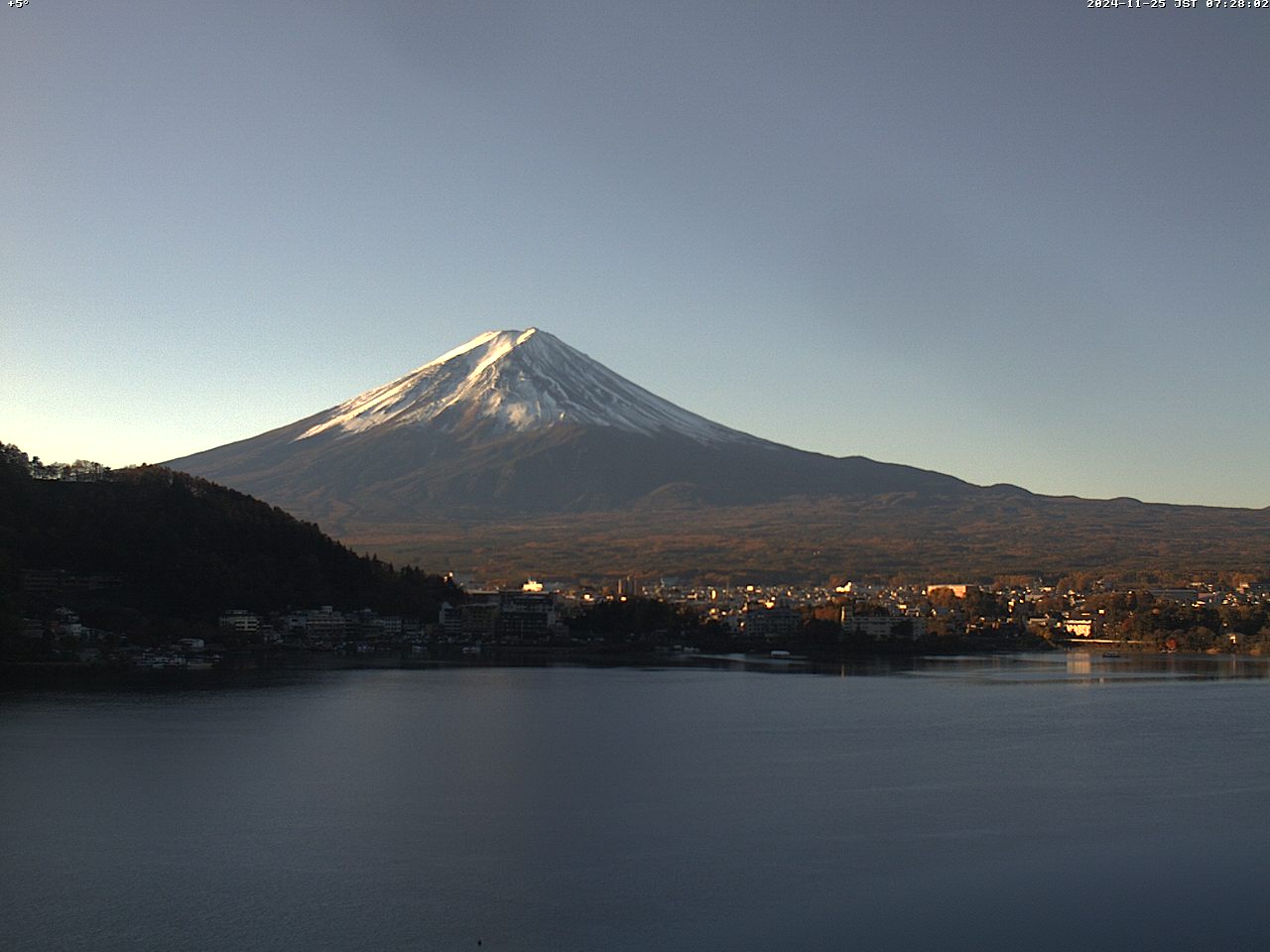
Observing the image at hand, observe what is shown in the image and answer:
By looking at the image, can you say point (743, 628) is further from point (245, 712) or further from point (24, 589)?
point (245, 712)

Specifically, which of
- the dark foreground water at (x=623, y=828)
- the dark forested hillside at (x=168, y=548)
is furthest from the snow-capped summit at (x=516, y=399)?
the dark foreground water at (x=623, y=828)

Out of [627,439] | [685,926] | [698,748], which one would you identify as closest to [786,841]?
[685,926]

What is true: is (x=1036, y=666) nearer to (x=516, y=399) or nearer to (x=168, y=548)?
(x=168, y=548)

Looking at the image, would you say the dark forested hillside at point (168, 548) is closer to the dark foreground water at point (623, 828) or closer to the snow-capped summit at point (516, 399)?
the dark foreground water at point (623, 828)

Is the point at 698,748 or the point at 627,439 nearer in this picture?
the point at 698,748

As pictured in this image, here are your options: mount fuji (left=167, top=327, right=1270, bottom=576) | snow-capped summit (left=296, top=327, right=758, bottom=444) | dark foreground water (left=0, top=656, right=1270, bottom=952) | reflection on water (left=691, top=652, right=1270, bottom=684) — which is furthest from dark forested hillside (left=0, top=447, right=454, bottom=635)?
snow-capped summit (left=296, top=327, right=758, bottom=444)

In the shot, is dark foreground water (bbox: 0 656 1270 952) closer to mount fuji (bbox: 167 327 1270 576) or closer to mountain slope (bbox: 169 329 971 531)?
mount fuji (bbox: 167 327 1270 576)

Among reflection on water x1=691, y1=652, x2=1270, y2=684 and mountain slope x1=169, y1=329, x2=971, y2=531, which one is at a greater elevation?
mountain slope x1=169, y1=329, x2=971, y2=531
